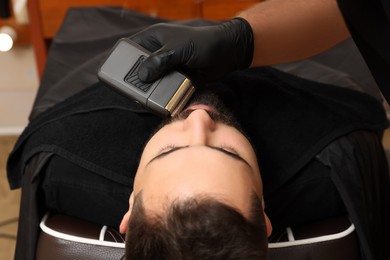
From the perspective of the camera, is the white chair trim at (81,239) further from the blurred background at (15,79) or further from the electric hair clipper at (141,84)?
the blurred background at (15,79)

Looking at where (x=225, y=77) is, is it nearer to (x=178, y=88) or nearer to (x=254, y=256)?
(x=178, y=88)

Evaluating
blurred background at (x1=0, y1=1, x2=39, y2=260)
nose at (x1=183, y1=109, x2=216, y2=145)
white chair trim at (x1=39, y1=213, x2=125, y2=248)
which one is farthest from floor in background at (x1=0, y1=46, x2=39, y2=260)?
nose at (x1=183, y1=109, x2=216, y2=145)

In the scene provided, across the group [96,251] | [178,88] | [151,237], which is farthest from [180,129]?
[96,251]

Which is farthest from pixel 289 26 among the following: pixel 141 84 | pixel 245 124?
pixel 141 84

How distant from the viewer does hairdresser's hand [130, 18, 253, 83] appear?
1010mm

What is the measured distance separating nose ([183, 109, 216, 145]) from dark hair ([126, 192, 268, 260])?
0.13 m

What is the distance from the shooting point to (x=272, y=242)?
1039mm

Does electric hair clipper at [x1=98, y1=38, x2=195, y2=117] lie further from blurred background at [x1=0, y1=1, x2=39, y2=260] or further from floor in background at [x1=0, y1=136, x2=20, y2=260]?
blurred background at [x1=0, y1=1, x2=39, y2=260]

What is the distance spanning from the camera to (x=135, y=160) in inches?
42.9

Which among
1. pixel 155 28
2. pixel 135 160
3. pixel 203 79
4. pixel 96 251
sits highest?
pixel 155 28

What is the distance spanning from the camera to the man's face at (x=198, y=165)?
2.51 feet

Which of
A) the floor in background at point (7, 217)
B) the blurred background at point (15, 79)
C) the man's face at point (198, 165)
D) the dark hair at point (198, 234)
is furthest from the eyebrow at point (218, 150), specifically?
the blurred background at point (15, 79)

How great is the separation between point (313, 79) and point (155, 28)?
1.69 feet

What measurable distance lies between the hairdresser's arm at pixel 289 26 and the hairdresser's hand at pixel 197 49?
5 cm
